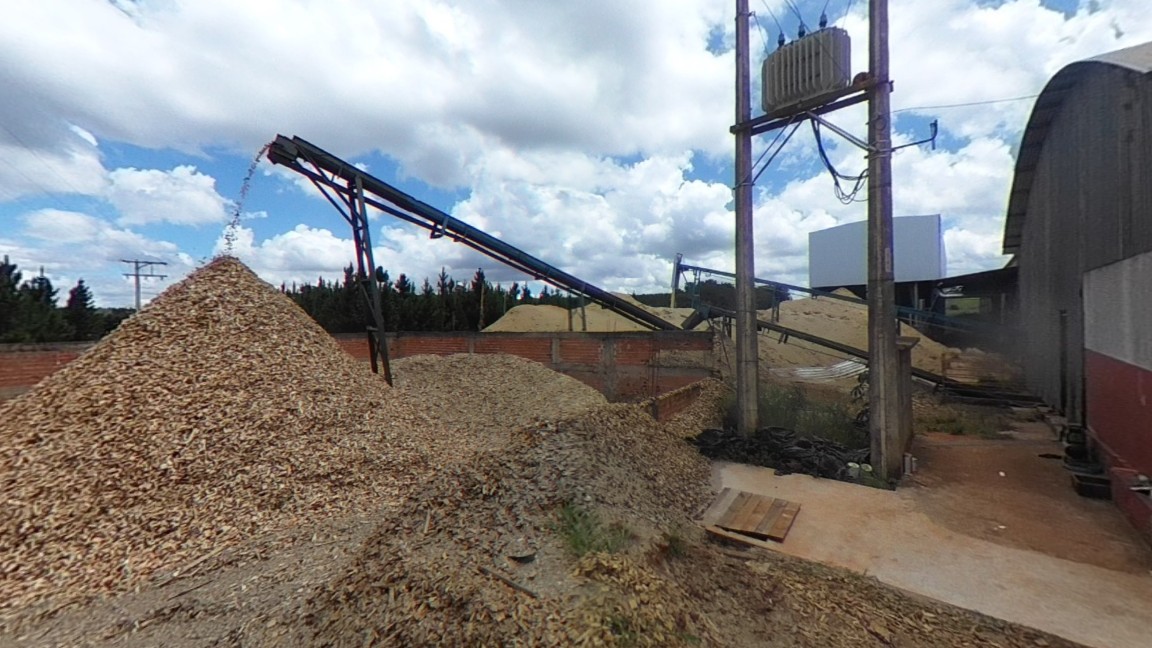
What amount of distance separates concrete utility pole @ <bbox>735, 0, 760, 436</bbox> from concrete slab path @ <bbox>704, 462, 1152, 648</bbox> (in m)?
2.05

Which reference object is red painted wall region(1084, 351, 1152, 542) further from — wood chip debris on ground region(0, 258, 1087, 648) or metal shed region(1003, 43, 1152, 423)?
wood chip debris on ground region(0, 258, 1087, 648)

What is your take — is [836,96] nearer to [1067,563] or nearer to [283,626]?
[1067,563]

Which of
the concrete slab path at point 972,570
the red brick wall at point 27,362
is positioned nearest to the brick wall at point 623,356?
the red brick wall at point 27,362

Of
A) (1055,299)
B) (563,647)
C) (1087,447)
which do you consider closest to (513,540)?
(563,647)

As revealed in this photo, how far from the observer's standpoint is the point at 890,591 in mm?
3432

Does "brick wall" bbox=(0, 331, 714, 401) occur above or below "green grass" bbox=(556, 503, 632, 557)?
above

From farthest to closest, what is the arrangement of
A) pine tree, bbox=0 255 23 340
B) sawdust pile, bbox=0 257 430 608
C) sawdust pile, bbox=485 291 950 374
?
sawdust pile, bbox=485 291 950 374
pine tree, bbox=0 255 23 340
sawdust pile, bbox=0 257 430 608

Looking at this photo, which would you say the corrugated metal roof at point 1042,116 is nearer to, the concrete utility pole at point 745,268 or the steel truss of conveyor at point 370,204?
the concrete utility pole at point 745,268

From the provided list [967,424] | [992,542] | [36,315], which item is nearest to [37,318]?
[36,315]

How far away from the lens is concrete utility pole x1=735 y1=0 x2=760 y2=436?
23.7 ft

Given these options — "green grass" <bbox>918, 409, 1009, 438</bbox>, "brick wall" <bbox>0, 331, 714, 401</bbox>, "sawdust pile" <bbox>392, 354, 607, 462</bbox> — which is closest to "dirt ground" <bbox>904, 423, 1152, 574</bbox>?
"green grass" <bbox>918, 409, 1009, 438</bbox>

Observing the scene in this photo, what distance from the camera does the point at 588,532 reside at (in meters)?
3.35

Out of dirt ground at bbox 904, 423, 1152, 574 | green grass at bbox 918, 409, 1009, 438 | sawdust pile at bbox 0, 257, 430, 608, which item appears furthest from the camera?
green grass at bbox 918, 409, 1009, 438

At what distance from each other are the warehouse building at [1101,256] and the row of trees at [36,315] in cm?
1758
